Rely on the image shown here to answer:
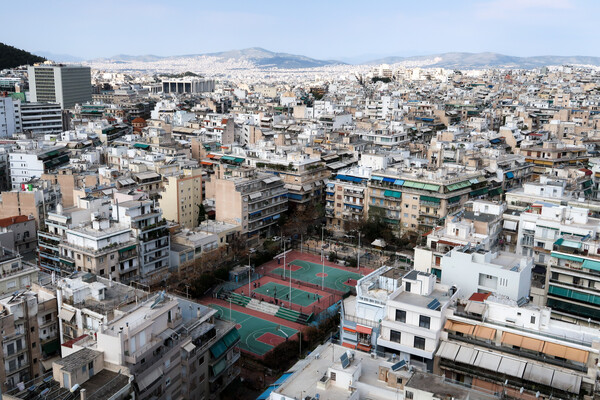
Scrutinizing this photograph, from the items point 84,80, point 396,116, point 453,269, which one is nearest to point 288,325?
point 453,269

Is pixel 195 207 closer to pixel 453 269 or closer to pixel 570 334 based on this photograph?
pixel 453 269

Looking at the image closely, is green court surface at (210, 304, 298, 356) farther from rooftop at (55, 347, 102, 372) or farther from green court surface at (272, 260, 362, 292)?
rooftop at (55, 347, 102, 372)

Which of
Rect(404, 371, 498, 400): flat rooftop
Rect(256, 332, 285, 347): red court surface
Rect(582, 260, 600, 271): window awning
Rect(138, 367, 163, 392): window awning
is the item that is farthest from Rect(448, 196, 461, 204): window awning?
Rect(138, 367, 163, 392): window awning

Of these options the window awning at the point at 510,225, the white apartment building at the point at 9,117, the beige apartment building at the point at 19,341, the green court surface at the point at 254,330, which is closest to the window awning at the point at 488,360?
the green court surface at the point at 254,330

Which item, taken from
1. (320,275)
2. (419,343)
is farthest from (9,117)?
(419,343)

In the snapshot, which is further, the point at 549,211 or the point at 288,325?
the point at 288,325

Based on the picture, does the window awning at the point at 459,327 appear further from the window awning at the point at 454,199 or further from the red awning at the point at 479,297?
the window awning at the point at 454,199
